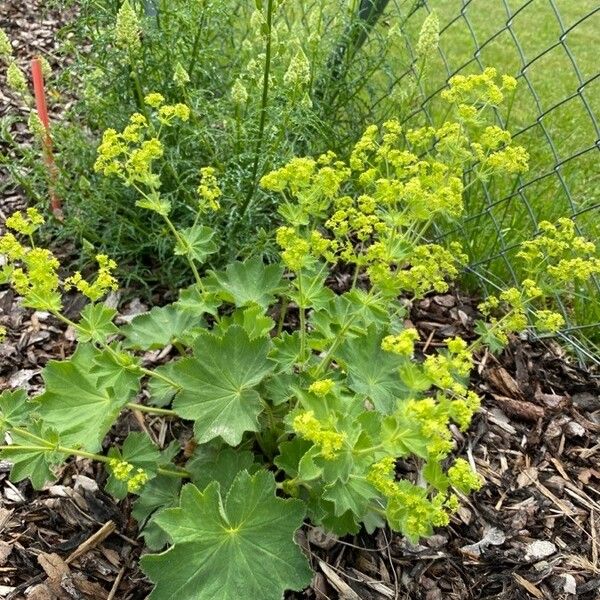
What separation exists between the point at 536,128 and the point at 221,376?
3.07 meters

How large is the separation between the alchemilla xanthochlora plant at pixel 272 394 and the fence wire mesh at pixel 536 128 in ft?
Answer: 2.69

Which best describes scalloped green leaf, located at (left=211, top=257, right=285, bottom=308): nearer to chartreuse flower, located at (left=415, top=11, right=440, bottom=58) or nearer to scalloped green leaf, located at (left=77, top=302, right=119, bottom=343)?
scalloped green leaf, located at (left=77, top=302, right=119, bottom=343)

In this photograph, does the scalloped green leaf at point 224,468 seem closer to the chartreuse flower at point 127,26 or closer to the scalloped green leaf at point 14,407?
the scalloped green leaf at point 14,407

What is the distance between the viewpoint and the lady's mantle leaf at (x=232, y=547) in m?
1.59

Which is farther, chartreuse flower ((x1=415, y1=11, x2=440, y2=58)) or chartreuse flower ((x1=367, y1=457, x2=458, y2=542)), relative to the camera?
chartreuse flower ((x1=415, y1=11, x2=440, y2=58))

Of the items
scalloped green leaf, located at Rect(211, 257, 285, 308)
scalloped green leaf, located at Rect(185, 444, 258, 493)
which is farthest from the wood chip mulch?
scalloped green leaf, located at Rect(211, 257, 285, 308)

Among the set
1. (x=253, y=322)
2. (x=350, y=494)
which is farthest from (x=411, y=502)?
(x=253, y=322)

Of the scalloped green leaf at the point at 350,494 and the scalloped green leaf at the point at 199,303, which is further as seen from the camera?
the scalloped green leaf at the point at 199,303

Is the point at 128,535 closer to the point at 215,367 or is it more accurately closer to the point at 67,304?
the point at 215,367

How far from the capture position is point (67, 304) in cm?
266

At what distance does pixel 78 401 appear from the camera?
71.4 inches

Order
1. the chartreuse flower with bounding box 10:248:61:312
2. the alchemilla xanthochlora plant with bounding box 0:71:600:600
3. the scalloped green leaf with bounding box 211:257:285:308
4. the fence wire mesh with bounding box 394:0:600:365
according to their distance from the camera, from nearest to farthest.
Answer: the alchemilla xanthochlora plant with bounding box 0:71:600:600, the chartreuse flower with bounding box 10:248:61:312, the scalloped green leaf with bounding box 211:257:285:308, the fence wire mesh with bounding box 394:0:600:365

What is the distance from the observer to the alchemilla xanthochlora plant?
4.94ft

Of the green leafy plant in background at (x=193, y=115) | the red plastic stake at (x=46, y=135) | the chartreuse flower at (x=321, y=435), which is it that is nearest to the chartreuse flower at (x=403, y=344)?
the chartreuse flower at (x=321, y=435)
